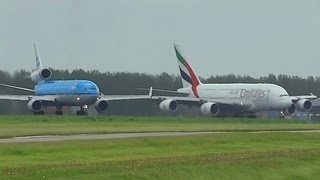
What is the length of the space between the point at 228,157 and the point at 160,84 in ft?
389

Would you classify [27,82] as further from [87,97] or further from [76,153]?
[76,153]

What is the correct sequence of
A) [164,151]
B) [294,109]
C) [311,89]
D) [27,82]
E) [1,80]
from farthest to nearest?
[311,89]
[27,82]
[1,80]
[294,109]
[164,151]

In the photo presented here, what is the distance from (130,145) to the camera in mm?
35656

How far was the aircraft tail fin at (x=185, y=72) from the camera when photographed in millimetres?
109625

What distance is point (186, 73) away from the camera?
111 m

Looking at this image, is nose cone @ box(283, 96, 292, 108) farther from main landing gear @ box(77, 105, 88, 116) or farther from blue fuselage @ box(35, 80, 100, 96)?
main landing gear @ box(77, 105, 88, 116)

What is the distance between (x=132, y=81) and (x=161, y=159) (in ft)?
378

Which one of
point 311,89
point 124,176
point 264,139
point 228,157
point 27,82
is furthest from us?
point 311,89

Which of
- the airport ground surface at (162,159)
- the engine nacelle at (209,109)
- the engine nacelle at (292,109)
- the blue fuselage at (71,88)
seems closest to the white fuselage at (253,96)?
the engine nacelle at (209,109)

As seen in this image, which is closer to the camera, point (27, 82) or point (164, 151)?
point (164, 151)

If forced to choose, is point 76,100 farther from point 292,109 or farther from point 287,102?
point 292,109

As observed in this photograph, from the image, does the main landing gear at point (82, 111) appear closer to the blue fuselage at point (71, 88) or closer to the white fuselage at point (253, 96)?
the blue fuselage at point (71, 88)

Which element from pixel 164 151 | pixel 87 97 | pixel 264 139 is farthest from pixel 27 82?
pixel 164 151

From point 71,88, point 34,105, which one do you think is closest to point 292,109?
point 71,88
